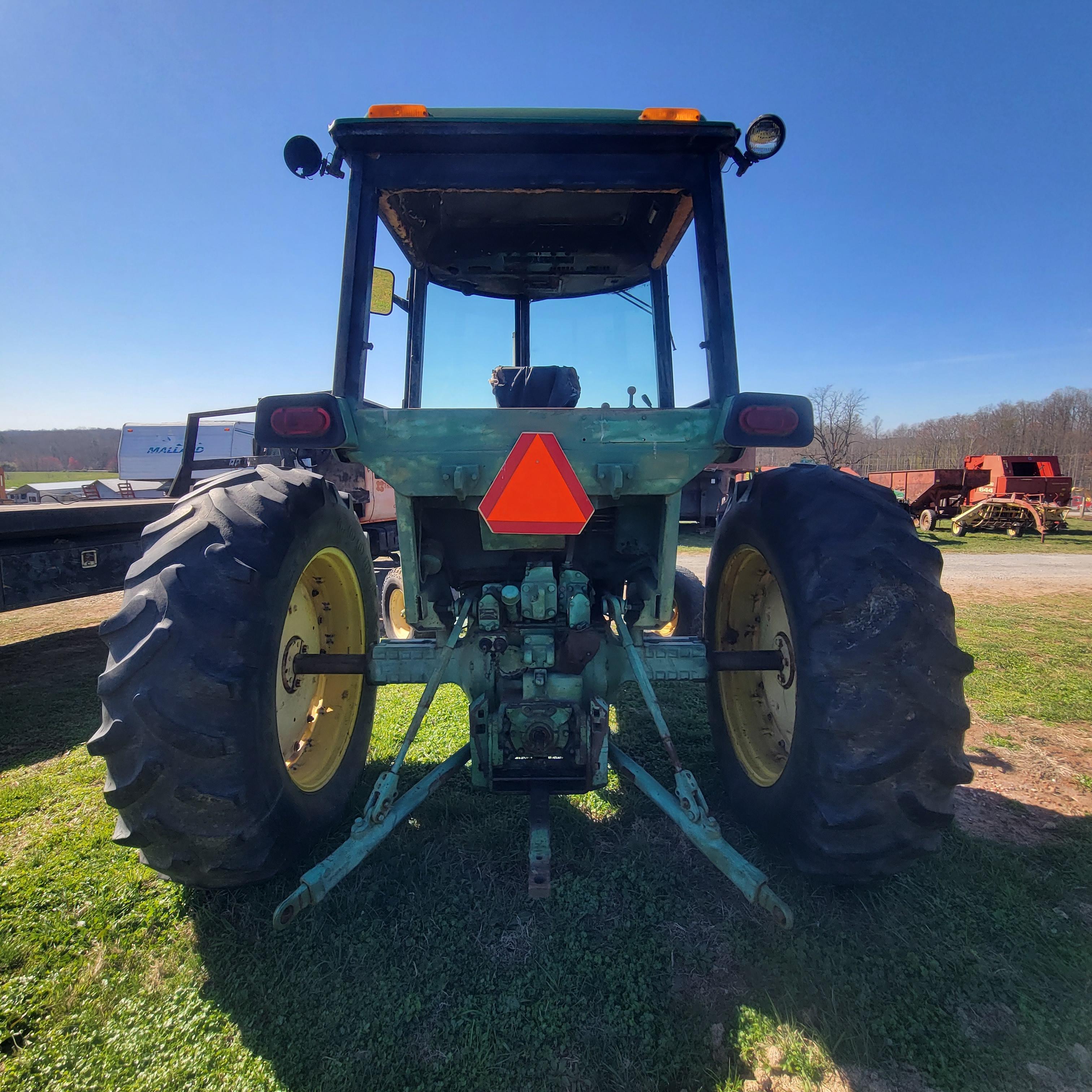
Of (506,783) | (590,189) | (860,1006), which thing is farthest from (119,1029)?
(590,189)

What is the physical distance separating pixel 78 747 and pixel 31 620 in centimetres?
463

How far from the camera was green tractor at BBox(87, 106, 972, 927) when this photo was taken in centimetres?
166

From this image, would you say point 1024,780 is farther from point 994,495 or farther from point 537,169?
point 994,495

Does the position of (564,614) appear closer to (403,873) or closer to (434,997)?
(403,873)

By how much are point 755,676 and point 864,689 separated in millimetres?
938

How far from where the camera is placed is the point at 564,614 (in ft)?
7.69

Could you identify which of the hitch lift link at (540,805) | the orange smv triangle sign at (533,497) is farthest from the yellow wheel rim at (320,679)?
the orange smv triangle sign at (533,497)

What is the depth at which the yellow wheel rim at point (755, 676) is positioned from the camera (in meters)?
2.34

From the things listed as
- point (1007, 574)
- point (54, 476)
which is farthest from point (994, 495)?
point (54, 476)

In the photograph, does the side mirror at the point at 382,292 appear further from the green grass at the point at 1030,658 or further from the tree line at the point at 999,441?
the tree line at the point at 999,441

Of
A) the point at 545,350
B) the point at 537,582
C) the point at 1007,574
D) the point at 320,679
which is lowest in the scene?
the point at 1007,574

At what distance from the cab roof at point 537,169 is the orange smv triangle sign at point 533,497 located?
103cm

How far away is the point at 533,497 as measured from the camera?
6.32ft

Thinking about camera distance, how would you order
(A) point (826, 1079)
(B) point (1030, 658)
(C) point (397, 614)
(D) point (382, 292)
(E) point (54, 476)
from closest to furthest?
(A) point (826, 1079), (D) point (382, 292), (C) point (397, 614), (B) point (1030, 658), (E) point (54, 476)
